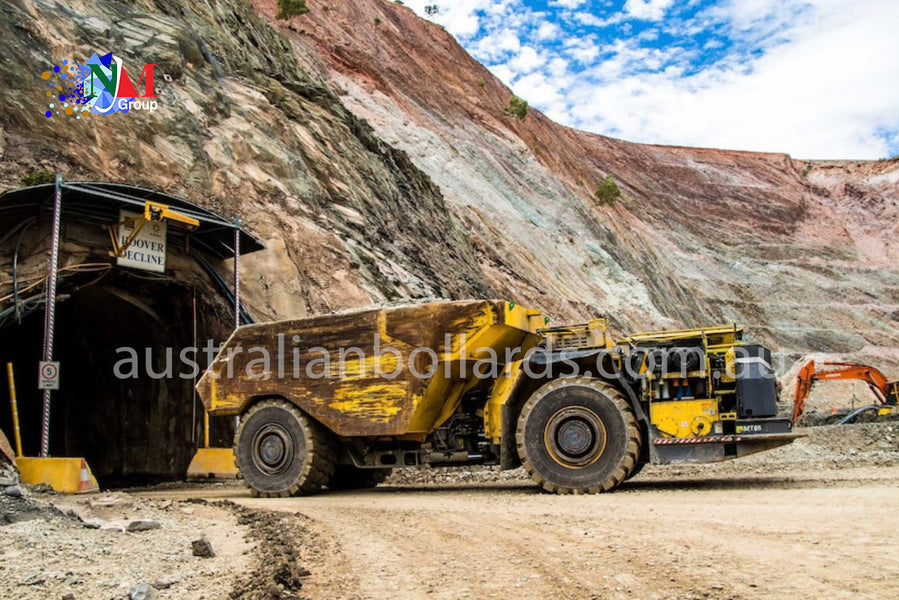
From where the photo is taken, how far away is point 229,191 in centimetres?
1702

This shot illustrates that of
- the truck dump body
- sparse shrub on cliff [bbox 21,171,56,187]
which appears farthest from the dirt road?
sparse shrub on cliff [bbox 21,171,56,187]

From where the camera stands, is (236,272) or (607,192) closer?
(236,272)

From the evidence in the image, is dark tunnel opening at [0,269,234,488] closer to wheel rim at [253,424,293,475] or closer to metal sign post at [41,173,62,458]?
metal sign post at [41,173,62,458]

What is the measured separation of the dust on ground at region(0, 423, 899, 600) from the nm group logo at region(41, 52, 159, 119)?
9.46 meters

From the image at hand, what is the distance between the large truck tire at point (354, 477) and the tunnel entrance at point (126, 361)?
14.4ft

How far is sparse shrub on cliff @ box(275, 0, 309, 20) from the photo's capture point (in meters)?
42.8

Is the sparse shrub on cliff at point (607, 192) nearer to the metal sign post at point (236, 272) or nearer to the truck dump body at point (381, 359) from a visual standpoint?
the metal sign post at point (236, 272)

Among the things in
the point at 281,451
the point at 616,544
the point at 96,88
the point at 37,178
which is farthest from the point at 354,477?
the point at 96,88

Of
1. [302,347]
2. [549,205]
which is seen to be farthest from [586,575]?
[549,205]

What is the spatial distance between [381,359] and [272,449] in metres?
2.04

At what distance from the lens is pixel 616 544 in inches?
210

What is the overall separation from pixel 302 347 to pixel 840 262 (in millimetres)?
61669

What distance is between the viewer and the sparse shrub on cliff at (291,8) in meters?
42.8

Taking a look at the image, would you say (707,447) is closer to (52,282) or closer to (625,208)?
(52,282)
